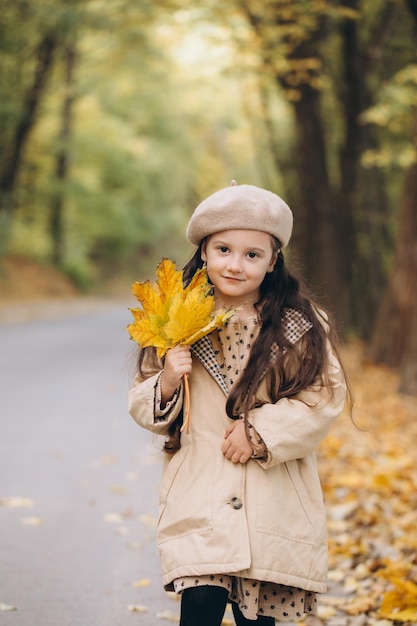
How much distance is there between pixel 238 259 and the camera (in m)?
2.86

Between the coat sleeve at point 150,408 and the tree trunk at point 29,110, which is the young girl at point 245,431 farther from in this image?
the tree trunk at point 29,110

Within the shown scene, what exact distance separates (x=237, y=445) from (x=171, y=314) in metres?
0.47

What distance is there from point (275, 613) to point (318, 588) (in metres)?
0.17

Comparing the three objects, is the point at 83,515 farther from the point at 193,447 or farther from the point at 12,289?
the point at 12,289

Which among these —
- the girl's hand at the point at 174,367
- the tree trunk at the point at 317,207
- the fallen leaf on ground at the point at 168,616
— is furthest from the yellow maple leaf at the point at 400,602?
the tree trunk at the point at 317,207

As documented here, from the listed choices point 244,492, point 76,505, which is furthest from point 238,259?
point 76,505

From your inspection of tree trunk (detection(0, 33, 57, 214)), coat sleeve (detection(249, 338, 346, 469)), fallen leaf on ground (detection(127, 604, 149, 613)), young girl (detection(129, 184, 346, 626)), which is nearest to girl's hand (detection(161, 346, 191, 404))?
young girl (detection(129, 184, 346, 626))

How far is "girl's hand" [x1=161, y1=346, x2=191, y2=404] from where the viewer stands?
2730 millimetres

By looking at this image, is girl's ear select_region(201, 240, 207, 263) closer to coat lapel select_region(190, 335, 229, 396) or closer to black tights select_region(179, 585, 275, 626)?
coat lapel select_region(190, 335, 229, 396)

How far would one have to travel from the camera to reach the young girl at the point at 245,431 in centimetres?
268

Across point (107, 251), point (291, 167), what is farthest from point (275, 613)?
point (107, 251)

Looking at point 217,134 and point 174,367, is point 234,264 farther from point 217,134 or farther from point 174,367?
point 217,134

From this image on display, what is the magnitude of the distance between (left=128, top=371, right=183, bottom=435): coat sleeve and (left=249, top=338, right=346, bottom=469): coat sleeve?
26 centimetres

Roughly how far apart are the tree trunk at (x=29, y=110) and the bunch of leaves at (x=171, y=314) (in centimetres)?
2642
